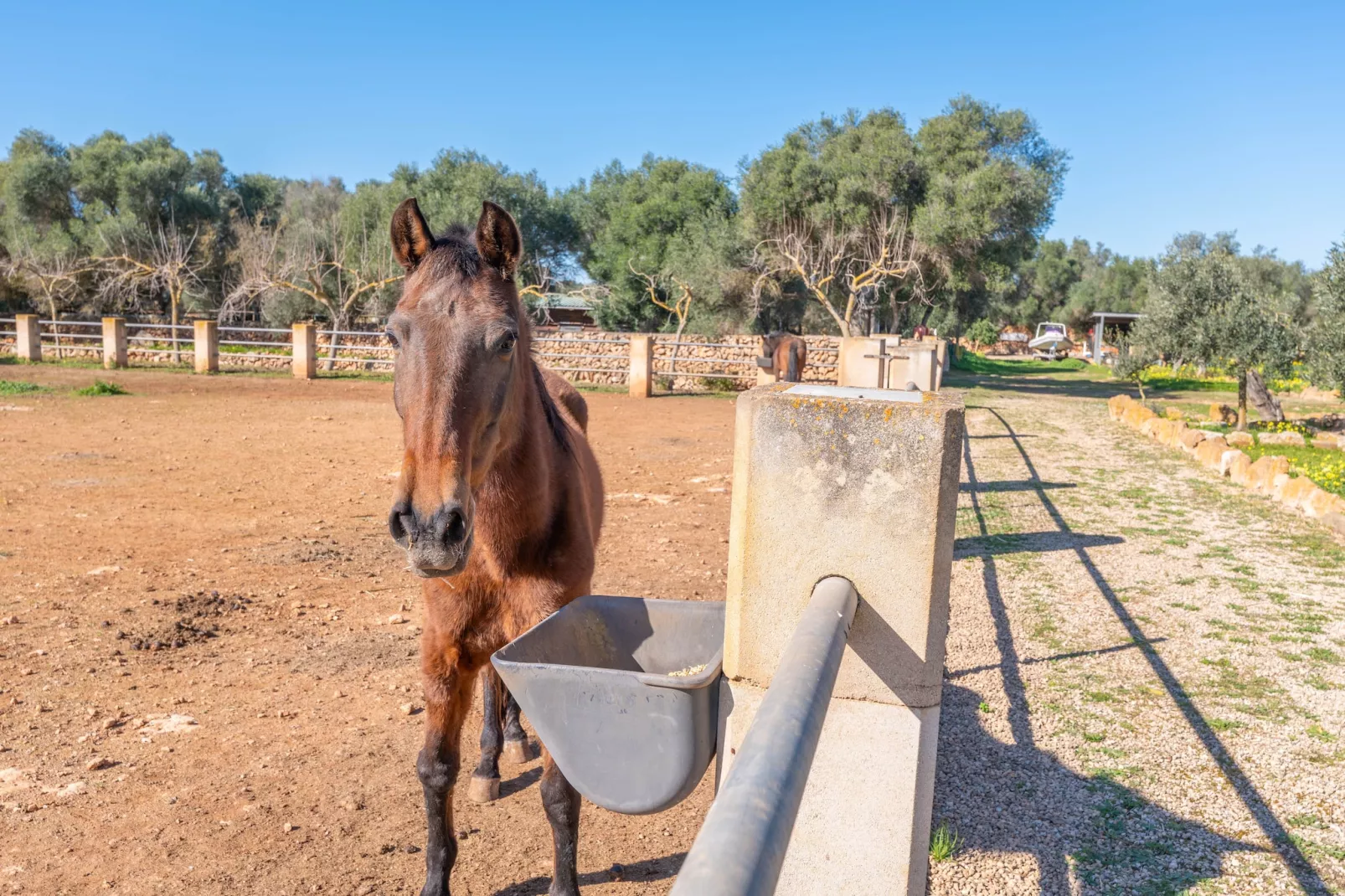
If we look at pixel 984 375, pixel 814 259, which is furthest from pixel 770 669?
pixel 984 375

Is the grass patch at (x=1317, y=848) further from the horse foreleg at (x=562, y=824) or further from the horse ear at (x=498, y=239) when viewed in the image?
the horse ear at (x=498, y=239)

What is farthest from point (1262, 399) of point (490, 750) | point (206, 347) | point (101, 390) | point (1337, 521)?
point (206, 347)

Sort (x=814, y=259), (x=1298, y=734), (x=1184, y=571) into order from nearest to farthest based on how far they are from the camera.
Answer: (x=1298, y=734), (x=1184, y=571), (x=814, y=259)

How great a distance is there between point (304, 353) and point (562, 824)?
2336cm

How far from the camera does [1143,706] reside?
4.64m

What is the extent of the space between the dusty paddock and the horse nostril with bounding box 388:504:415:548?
167 centimetres

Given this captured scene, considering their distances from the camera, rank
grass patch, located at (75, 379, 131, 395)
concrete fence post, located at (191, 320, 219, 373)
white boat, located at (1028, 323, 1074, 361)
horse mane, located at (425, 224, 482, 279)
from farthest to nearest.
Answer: white boat, located at (1028, 323, 1074, 361) < concrete fence post, located at (191, 320, 219, 373) < grass patch, located at (75, 379, 131, 395) < horse mane, located at (425, 224, 482, 279)

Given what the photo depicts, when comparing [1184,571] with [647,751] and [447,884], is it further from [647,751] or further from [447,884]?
[647,751]

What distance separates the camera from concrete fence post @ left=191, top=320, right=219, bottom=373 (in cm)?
2392

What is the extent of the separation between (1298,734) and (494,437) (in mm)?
4332

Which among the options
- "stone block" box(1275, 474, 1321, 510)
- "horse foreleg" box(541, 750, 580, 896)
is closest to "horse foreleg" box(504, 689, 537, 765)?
"horse foreleg" box(541, 750, 580, 896)

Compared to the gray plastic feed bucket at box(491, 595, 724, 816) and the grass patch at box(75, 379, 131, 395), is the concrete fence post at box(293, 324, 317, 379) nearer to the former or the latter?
the grass patch at box(75, 379, 131, 395)

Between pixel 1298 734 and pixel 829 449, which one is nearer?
pixel 829 449

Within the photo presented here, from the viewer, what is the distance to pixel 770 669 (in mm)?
1738
